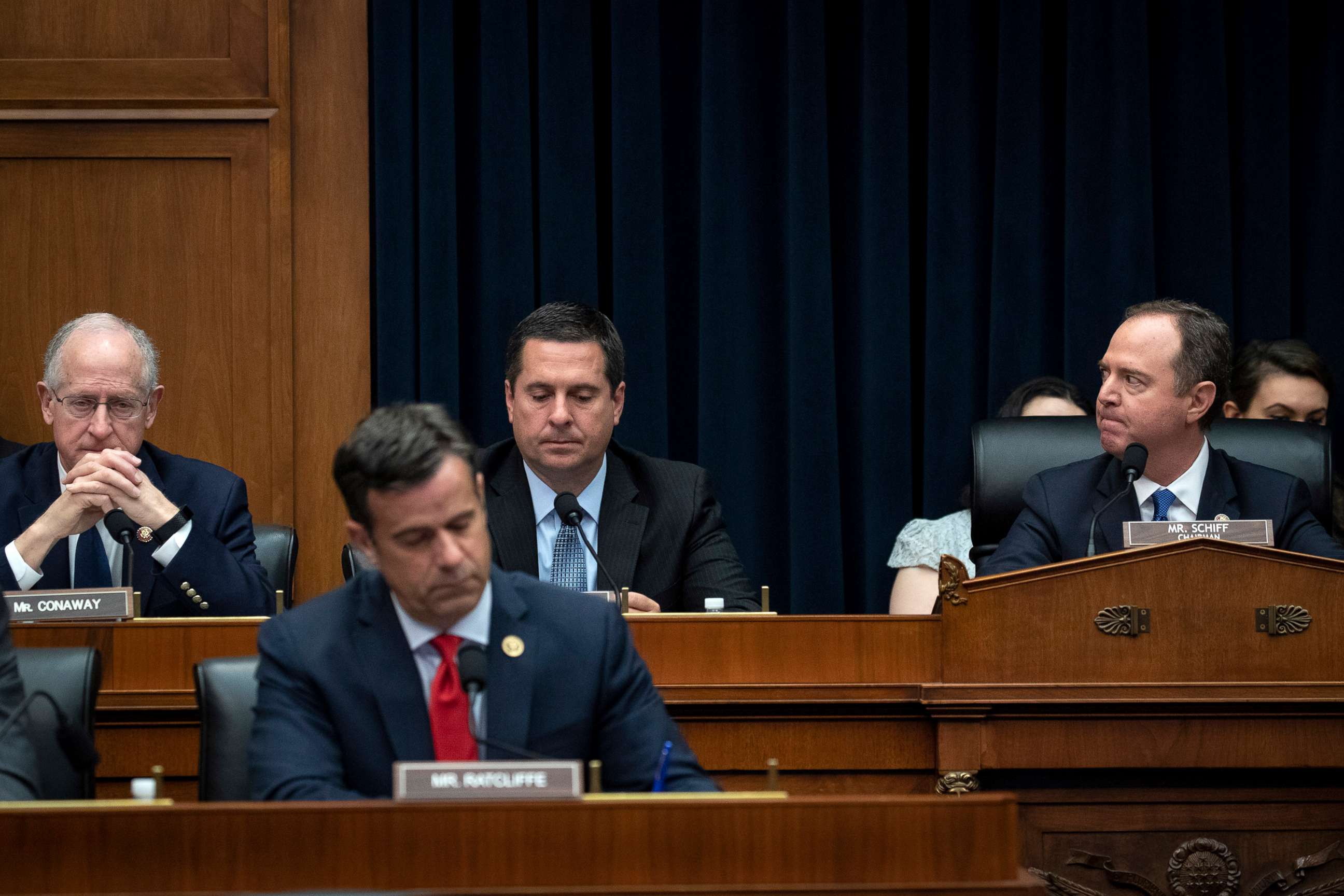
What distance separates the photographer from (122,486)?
3.06 meters

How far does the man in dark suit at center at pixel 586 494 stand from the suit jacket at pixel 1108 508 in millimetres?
603

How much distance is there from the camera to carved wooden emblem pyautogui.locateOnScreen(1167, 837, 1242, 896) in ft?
8.46

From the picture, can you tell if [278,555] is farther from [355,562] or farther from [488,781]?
[488,781]

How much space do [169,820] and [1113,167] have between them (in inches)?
143

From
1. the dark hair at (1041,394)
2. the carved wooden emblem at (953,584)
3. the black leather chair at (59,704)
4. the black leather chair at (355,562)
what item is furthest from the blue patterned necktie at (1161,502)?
the black leather chair at (59,704)

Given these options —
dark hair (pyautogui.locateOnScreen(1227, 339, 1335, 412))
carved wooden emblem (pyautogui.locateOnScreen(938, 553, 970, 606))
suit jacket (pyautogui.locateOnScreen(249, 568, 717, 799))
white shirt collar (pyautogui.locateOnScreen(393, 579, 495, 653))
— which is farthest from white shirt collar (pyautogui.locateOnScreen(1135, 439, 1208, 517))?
white shirt collar (pyautogui.locateOnScreen(393, 579, 495, 653))

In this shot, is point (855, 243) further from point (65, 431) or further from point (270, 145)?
point (65, 431)

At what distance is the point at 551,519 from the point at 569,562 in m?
0.11

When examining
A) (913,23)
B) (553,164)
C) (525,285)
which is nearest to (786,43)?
(913,23)

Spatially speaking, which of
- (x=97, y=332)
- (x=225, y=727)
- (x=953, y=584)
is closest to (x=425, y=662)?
(x=225, y=727)

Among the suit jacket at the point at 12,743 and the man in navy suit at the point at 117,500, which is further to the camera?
the man in navy suit at the point at 117,500

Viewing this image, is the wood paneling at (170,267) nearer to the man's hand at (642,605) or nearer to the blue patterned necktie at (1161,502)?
the man's hand at (642,605)

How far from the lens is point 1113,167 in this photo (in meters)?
4.48

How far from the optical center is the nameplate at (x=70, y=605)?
2621 millimetres
